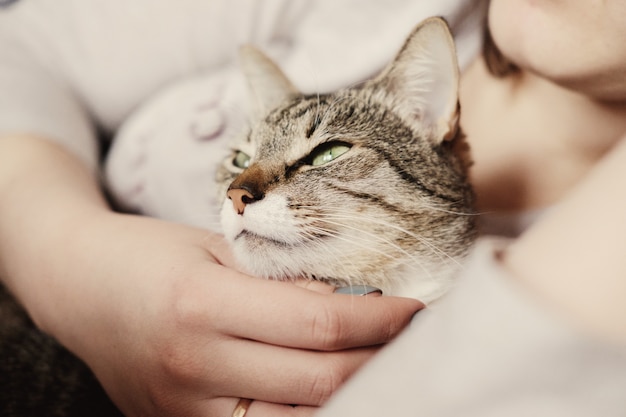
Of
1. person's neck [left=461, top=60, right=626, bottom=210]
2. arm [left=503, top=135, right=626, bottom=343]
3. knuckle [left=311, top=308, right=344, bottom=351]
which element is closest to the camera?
arm [left=503, top=135, right=626, bottom=343]

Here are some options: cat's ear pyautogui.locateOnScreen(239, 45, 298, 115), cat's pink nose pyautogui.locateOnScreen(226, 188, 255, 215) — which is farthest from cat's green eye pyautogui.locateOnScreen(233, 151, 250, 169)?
cat's pink nose pyautogui.locateOnScreen(226, 188, 255, 215)

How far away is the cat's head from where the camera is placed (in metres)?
0.68

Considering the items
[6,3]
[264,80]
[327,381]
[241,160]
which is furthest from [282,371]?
[6,3]

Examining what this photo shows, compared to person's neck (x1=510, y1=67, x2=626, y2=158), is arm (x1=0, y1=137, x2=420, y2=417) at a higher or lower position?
lower

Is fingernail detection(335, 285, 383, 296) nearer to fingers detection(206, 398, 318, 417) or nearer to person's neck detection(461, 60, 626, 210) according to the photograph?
fingers detection(206, 398, 318, 417)

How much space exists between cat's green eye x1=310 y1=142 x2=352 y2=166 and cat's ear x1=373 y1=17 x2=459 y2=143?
0.15 metres

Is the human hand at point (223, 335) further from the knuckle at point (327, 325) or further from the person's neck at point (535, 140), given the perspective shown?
the person's neck at point (535, 140)

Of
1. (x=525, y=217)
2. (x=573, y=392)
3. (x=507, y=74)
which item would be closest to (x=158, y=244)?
(x=573, y=392)

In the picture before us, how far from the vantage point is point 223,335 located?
63cm

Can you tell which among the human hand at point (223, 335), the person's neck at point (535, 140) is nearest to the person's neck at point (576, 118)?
the person's neck at point (535, 140)

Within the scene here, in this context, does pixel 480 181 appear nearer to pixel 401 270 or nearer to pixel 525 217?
pixel 525 217

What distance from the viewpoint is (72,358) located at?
88 centimetres

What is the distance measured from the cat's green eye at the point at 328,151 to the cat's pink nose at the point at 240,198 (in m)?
0.15

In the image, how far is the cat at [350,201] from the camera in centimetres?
68
